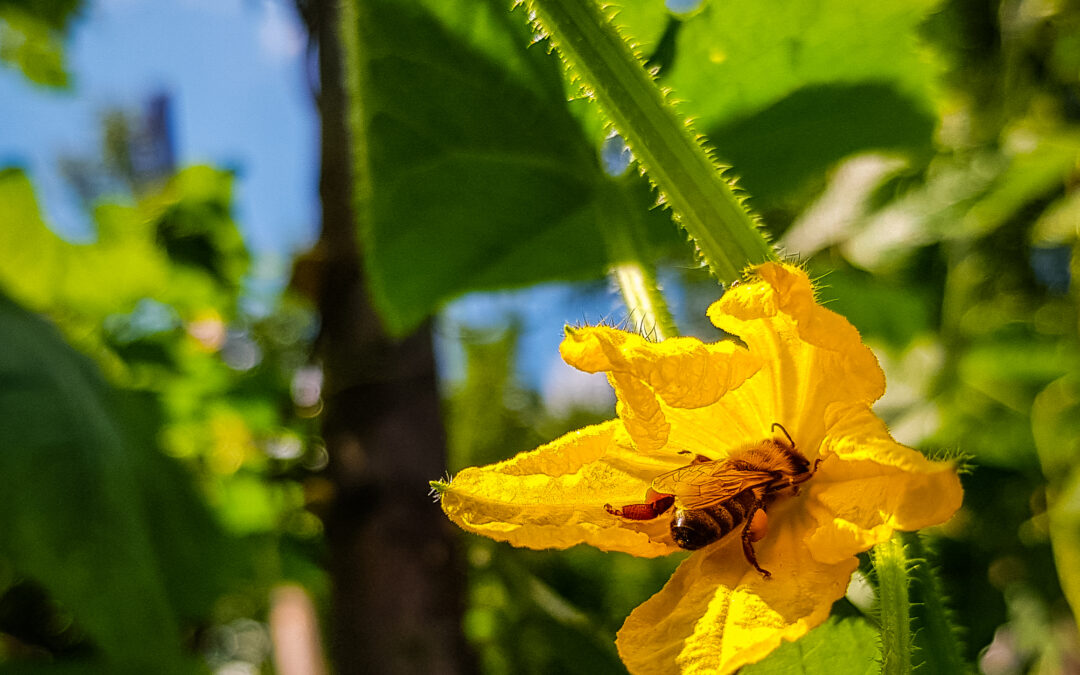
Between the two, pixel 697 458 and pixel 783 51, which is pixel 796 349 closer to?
pixel 697 458

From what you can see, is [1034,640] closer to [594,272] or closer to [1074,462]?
[1074,462]

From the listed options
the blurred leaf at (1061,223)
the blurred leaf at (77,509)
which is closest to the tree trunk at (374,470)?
the blurred leaf at (77,509)

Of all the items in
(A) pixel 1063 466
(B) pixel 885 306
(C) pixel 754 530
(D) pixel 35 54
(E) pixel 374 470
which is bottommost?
(A) pixel 1063 466

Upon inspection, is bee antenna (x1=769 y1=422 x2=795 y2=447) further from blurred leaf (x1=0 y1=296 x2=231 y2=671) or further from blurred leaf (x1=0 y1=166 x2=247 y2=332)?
blurred leaf (x1=0 y1=166 x2=247 y2=332)

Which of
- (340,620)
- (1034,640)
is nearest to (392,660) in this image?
(340,620)

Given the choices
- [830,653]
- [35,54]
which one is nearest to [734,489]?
[830,653]

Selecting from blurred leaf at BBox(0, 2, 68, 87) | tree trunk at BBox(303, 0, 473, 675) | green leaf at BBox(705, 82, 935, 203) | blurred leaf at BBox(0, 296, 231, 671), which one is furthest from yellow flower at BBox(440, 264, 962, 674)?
blurred leaf at BBox(0, 2, 68, 87)
